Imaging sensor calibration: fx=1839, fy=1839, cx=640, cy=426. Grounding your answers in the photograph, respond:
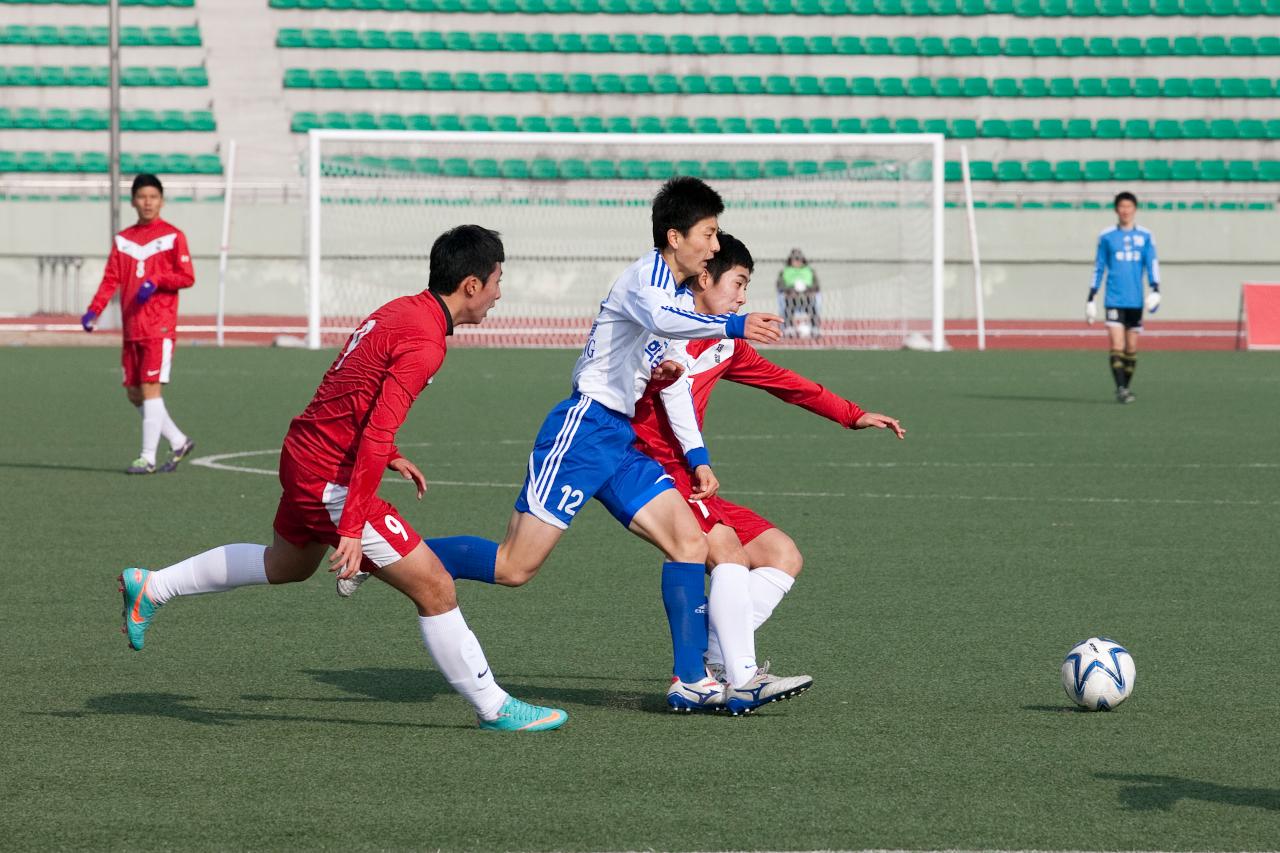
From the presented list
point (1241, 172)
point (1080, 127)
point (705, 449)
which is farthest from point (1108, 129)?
point (705, 449)

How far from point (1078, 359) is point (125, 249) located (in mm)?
15896

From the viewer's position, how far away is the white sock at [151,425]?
38.1 feet

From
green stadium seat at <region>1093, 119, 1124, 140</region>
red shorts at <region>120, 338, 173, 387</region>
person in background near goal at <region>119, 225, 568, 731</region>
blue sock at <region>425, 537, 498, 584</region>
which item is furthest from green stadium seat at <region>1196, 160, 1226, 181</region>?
person in background near goal at <region>119, 225, 568, 731</region>

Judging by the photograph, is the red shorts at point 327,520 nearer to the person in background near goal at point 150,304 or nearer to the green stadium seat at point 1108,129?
the person in background near goal at point 150,304

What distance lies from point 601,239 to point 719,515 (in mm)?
21865

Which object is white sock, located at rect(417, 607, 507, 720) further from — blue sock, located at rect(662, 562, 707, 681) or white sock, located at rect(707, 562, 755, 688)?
white sock, located at rect(707, 562, 755, 688)

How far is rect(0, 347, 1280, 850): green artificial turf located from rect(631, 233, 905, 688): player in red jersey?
286 millimetres

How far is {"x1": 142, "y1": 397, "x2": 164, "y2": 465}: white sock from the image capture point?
1162 cm

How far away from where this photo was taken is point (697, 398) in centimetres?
596

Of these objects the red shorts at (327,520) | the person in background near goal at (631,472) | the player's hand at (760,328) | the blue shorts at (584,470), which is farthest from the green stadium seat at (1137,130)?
the red shorts at (327,520)

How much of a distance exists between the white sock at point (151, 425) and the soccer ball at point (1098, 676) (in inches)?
300

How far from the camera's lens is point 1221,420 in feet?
51.2

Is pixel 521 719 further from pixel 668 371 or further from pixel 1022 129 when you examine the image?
pixel 1022 129

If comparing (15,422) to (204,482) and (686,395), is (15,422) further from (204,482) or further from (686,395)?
(686,395)
